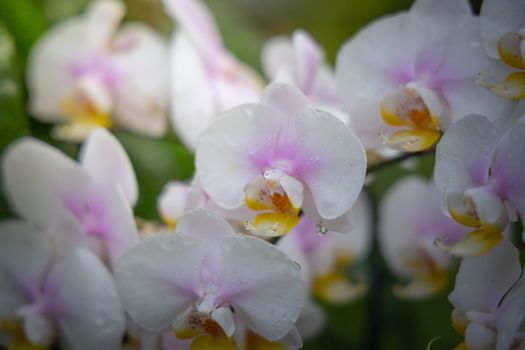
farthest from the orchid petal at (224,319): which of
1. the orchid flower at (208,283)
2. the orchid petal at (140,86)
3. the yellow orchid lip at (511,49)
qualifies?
the orchid petal at (140,86)

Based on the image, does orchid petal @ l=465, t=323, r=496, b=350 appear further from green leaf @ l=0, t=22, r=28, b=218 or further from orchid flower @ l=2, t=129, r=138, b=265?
green leaf @ l=0, t=22, r=28, b=218

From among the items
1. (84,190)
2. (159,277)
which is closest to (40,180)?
(84,190)

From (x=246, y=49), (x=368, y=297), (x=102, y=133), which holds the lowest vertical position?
(x=368, y=297)

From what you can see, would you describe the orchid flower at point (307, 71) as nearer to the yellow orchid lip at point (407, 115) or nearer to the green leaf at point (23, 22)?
the yellow orchid lip at point (407, 115)

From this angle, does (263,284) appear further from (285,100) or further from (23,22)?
(23,22)

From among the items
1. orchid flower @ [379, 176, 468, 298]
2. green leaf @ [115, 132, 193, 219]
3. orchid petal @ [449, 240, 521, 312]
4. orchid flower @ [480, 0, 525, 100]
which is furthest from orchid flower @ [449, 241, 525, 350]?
green leaf @ [115, 132, 193, 219]

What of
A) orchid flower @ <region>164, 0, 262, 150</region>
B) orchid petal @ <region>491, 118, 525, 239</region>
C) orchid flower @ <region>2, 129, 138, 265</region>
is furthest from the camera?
orchid flower @ <region>164, 0, 262, 150</region>

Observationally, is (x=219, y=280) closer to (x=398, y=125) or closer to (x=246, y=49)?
(x=398, y=125)

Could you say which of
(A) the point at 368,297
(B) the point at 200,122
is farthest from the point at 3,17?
(A) the point at 368,297
